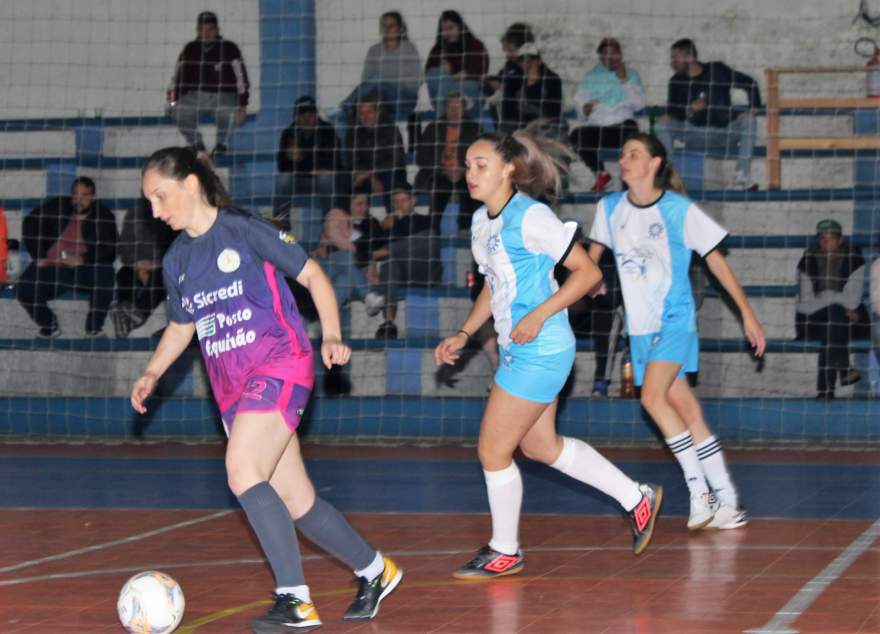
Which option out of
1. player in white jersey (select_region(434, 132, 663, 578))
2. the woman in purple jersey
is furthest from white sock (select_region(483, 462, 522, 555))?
the woman in purple jersey

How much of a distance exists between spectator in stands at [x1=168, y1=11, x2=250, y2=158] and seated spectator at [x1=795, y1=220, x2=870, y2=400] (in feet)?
18.7

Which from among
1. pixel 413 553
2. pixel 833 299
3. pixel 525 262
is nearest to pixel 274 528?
pixel 525 262

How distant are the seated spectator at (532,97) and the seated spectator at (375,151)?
1047mm

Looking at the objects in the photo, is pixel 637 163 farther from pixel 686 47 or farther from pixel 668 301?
pixel 686 47

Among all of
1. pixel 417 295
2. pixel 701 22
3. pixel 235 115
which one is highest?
pixel 701 22

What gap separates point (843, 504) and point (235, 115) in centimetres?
799

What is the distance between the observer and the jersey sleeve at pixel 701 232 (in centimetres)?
739

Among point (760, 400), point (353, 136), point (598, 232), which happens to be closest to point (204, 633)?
point (598, 232)

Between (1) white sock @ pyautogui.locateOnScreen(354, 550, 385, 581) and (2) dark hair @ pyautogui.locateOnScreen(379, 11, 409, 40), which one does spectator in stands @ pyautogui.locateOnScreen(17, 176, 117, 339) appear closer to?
(2) dark hair @ pyautogui.locateOnScreen(379, 11, 409, 40)

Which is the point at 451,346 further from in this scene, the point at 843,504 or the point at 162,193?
the point at 843,504

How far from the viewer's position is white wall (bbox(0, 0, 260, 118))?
15.5 meters

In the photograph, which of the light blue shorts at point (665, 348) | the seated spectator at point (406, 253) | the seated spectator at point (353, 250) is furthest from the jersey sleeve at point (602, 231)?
→ the seated spectator at point (353, 250)

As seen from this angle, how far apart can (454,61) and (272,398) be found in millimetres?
9098

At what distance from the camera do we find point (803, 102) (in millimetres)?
13609
